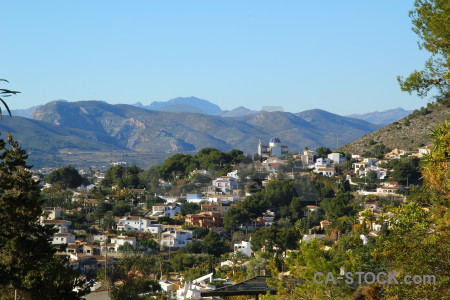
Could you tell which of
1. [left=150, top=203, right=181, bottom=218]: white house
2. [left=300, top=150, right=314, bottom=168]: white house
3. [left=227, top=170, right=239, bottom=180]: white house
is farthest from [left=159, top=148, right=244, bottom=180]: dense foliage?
[left=150, top=203, right=181, bottom=218]: white house

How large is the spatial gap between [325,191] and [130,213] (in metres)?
13.7

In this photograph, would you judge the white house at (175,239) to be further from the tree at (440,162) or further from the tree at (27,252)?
→ the tree at (440,162)

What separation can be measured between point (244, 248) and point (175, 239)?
17.0ft

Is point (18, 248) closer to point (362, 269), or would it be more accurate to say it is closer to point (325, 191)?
point (362, 269)

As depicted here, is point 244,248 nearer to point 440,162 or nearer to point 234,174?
point 234,174

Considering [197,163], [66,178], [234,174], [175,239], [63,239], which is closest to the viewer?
[63,239]

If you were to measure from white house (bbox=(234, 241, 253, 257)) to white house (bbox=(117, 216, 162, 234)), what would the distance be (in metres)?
6.84

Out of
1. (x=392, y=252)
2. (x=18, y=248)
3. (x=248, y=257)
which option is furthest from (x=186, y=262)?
(x=392, y=252)

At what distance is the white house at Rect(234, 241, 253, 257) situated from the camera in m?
41.2

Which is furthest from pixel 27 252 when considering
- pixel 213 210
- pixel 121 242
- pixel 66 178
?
pixel 66 178

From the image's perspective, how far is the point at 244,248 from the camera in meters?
42.4

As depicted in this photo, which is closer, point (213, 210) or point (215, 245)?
point (215, 245)

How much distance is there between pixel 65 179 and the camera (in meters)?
62.0

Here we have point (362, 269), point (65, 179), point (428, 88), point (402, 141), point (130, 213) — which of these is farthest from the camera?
point (402, 141)
